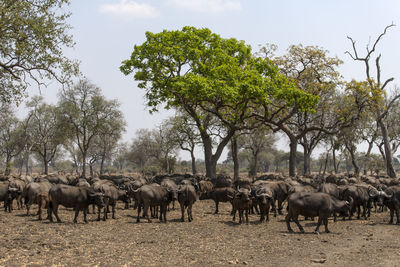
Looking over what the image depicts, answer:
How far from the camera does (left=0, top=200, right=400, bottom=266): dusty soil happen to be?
415 inches

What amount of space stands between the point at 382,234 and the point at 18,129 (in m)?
62.9

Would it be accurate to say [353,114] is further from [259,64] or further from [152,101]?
[152,101]

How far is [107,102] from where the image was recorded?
172ft

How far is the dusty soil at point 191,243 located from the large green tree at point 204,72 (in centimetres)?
1409

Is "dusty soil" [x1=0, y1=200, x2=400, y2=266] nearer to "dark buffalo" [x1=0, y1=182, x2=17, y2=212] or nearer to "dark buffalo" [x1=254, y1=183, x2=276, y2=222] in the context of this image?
"dark buffalo" [x1=254, y1=183, x2=276, y2=222]

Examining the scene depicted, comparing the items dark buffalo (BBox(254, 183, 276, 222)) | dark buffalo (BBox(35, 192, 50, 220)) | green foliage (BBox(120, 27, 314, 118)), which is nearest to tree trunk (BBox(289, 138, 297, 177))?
green foliage (BBox(120, 27, 314, 118))

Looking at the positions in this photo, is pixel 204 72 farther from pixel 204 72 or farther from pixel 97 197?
pixel 97 197

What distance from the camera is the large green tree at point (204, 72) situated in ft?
96.9

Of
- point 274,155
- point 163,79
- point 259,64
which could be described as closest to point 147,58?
point 163,79

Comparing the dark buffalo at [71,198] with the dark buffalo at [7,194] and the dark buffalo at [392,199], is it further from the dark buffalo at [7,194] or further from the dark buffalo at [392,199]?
the dark buffalo at [392,199]

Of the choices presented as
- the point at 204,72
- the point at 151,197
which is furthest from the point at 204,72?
the point at 151,197

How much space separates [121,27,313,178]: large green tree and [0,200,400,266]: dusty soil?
14.1 metres

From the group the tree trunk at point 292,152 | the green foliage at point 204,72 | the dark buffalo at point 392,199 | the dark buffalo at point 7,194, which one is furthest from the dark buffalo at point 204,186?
the tree trunk at point 292,152

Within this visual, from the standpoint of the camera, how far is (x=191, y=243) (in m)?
12.8
